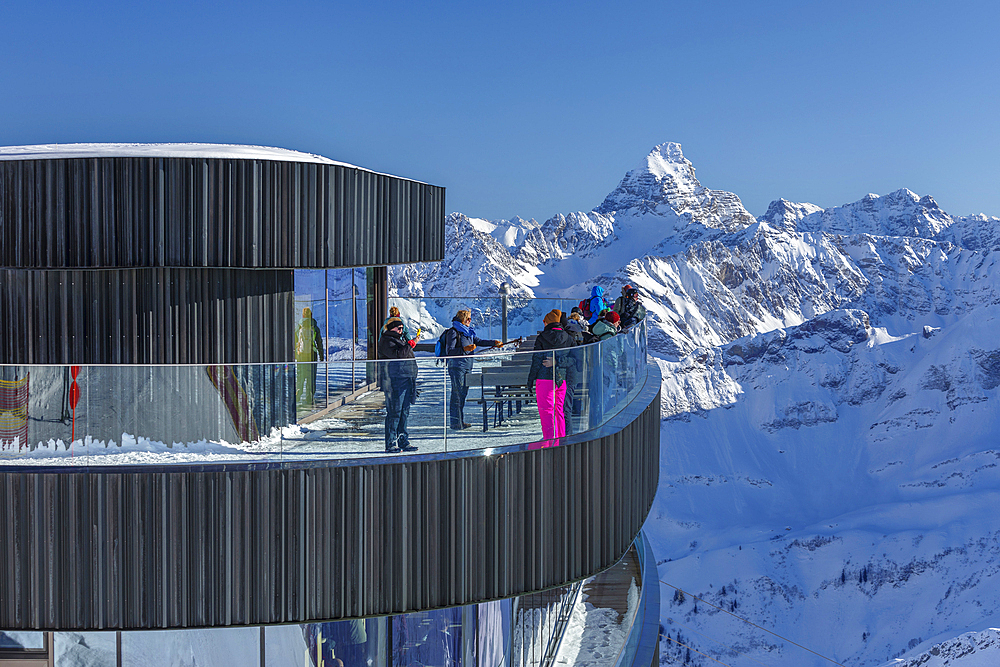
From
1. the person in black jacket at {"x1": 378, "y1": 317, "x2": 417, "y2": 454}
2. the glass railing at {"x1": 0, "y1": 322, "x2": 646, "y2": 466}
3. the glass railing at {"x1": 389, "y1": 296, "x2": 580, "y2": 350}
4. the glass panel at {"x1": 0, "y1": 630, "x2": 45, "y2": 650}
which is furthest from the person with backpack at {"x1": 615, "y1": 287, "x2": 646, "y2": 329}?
the glass panel at {"x1": 0, "y1": 630, "x2": 45, "y2": 650}

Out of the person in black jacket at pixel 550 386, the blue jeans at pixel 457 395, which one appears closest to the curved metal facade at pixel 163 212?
the blue jeans at pixel 457 395

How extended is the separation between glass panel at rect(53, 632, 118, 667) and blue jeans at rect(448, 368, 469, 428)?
4.09 metres

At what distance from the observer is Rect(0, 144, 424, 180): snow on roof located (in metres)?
10.7

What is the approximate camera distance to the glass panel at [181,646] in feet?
31.9

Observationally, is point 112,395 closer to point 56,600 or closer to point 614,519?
point 56,600

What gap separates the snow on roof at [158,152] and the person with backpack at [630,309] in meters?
7.56

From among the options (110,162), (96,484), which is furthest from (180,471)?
(110,162)

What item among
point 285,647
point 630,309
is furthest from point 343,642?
point 630,309

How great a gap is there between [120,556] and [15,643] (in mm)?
2074

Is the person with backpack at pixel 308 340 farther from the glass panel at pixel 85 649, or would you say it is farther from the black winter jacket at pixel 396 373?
the glass panel at pixel 85 649

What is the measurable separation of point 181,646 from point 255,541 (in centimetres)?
155

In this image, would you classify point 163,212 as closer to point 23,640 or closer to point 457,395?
point 457,395

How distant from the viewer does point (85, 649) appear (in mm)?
9914

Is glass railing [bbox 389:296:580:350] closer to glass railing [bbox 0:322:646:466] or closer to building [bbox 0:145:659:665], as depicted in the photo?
building [bbox 0:145:659:665]
